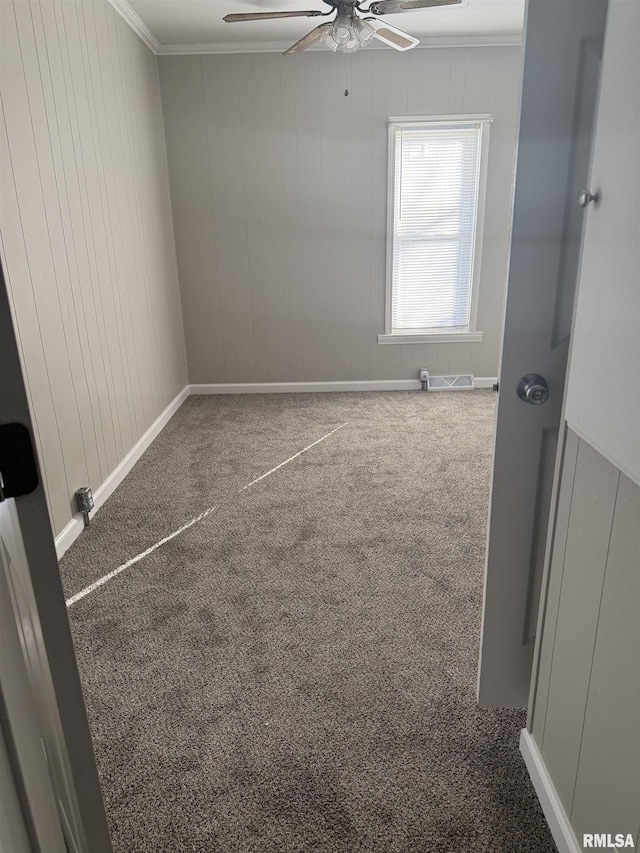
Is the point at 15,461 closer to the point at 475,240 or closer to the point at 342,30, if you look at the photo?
the point at 342,30

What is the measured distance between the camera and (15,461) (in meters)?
0.67

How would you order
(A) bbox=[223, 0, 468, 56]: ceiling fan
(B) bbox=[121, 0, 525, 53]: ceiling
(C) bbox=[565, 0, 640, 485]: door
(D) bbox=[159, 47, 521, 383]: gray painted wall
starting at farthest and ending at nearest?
(D) bbox=[159, 47, 521, 383]: gray painted wall < (B) bbox=[121, 0, 525, 53]: ceiling < (A) bbox=[223, 0, 468, 56]: ceiling fan < (C) bbox=[565, 0, 640, 485]: door

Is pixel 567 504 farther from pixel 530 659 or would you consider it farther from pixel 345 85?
pixel 345 85

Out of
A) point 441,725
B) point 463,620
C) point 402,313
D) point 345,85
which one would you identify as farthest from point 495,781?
point 345,85

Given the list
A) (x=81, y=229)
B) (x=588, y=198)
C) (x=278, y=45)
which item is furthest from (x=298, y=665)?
(x=278, y=45)

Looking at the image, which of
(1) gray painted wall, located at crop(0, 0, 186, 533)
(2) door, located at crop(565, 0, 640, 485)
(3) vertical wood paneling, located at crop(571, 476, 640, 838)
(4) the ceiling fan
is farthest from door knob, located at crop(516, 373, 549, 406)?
(4) the ceiling fan

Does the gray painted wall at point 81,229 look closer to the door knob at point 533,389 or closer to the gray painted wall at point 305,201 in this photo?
→ the gray painted wall at point 305,201

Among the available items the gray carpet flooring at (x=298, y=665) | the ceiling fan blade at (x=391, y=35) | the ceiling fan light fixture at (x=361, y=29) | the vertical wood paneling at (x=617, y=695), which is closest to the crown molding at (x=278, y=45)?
the ceiling fan blade at (x=391, y=35)

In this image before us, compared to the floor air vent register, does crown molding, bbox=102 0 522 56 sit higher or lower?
higher

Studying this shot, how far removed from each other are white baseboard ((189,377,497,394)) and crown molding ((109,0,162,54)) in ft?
8.55

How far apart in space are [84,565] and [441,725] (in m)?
1.64

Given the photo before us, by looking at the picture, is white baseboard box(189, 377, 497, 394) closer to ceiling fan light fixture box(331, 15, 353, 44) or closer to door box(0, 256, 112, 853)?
ceiling fan light fixture box(331, 15, 353, 44)

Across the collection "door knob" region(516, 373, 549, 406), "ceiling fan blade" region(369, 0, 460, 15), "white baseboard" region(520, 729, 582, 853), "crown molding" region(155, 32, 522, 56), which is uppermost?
"crown molding" region(155, 32, 522, 56)

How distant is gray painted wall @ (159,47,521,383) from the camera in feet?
14.4
